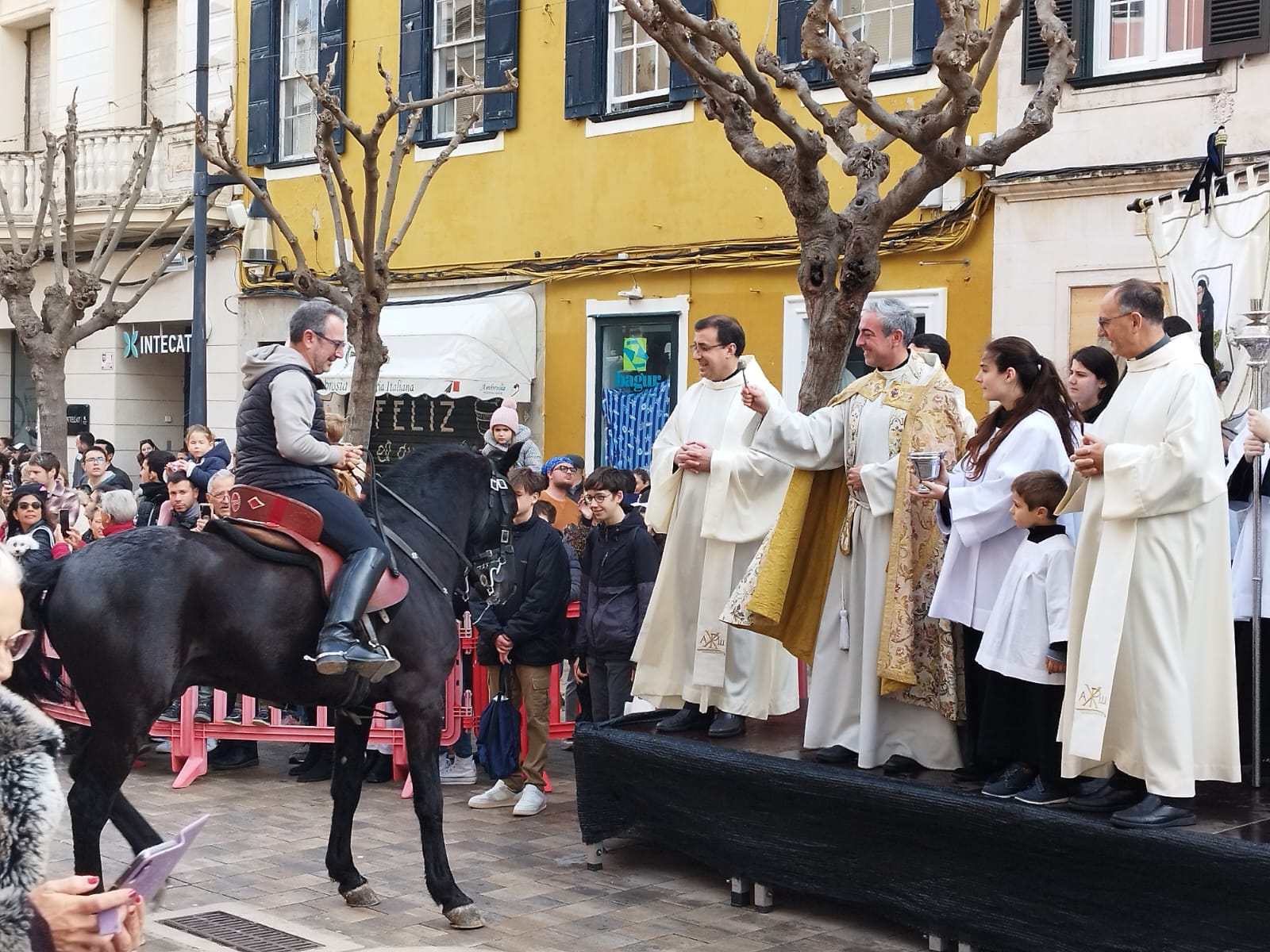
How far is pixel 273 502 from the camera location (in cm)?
679

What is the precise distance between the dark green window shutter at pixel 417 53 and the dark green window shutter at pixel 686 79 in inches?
136

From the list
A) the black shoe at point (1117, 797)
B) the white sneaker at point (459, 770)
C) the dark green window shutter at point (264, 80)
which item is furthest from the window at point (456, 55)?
the black shoe at point (1117, 797)

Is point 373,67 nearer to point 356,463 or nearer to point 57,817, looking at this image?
point 356,463

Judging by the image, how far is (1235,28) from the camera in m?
12.0

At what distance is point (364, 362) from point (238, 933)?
28.5 ft

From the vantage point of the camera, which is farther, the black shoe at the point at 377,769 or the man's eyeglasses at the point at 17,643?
the black shoe at the point at 377,769

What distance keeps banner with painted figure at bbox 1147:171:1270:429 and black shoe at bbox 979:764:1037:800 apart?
1.94 metres

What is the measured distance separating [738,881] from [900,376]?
220cm

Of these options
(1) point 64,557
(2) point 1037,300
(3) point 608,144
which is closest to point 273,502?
(1) point 64,557

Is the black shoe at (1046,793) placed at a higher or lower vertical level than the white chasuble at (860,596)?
lower

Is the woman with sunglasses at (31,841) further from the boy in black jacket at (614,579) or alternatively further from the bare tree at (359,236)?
the bare tree at (359,236)

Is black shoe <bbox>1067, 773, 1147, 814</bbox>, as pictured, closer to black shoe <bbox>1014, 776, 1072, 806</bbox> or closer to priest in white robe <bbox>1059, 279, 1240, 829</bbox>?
priest in white robe <bbox>1059, 279, 1240, 829</bbox>

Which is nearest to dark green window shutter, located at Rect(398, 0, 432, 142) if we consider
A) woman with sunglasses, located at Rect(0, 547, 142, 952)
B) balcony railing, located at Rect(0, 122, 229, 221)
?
balcony railing, located at Rect(0, 122, 229, 221)

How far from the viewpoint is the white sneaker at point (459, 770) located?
9.28 m
